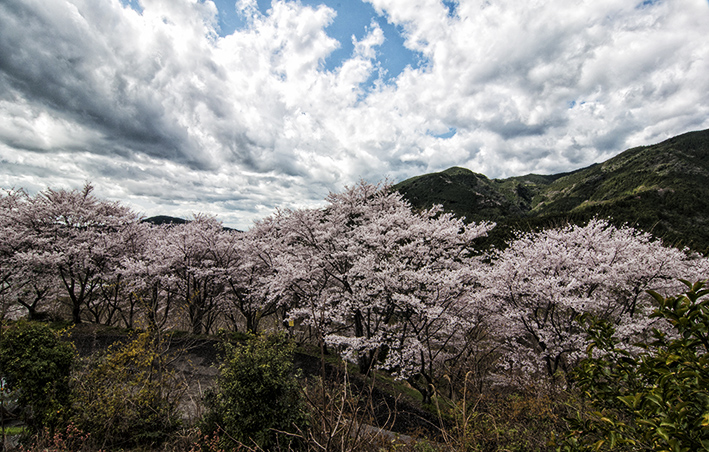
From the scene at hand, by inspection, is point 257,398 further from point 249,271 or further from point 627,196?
point 627,196

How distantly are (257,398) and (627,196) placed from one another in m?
88.7

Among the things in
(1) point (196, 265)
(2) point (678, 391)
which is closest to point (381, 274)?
(2) point (678, 391)

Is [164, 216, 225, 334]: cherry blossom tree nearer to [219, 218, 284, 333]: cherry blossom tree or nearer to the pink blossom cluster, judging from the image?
the pink blossom cluster

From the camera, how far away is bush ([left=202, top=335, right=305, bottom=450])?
6.41m

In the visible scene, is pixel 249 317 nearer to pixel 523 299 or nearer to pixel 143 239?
pixel 143 239

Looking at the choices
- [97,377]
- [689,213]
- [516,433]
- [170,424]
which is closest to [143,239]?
[97,377]

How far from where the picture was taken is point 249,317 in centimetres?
1955

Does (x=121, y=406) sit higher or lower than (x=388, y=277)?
lower

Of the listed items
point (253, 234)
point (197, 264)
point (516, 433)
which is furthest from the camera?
point (253, 234)

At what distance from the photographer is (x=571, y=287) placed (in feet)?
35.3

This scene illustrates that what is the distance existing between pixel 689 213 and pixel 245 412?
79.0m

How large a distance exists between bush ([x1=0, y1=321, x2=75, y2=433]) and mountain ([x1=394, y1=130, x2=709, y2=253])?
109 ft

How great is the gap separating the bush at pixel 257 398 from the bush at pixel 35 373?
446 centimetres

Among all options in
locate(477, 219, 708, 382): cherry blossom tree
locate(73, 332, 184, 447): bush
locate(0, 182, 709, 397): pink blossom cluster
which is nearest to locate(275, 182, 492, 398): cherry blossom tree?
locate(0, 182, 709, 397): pink blossom cluster
